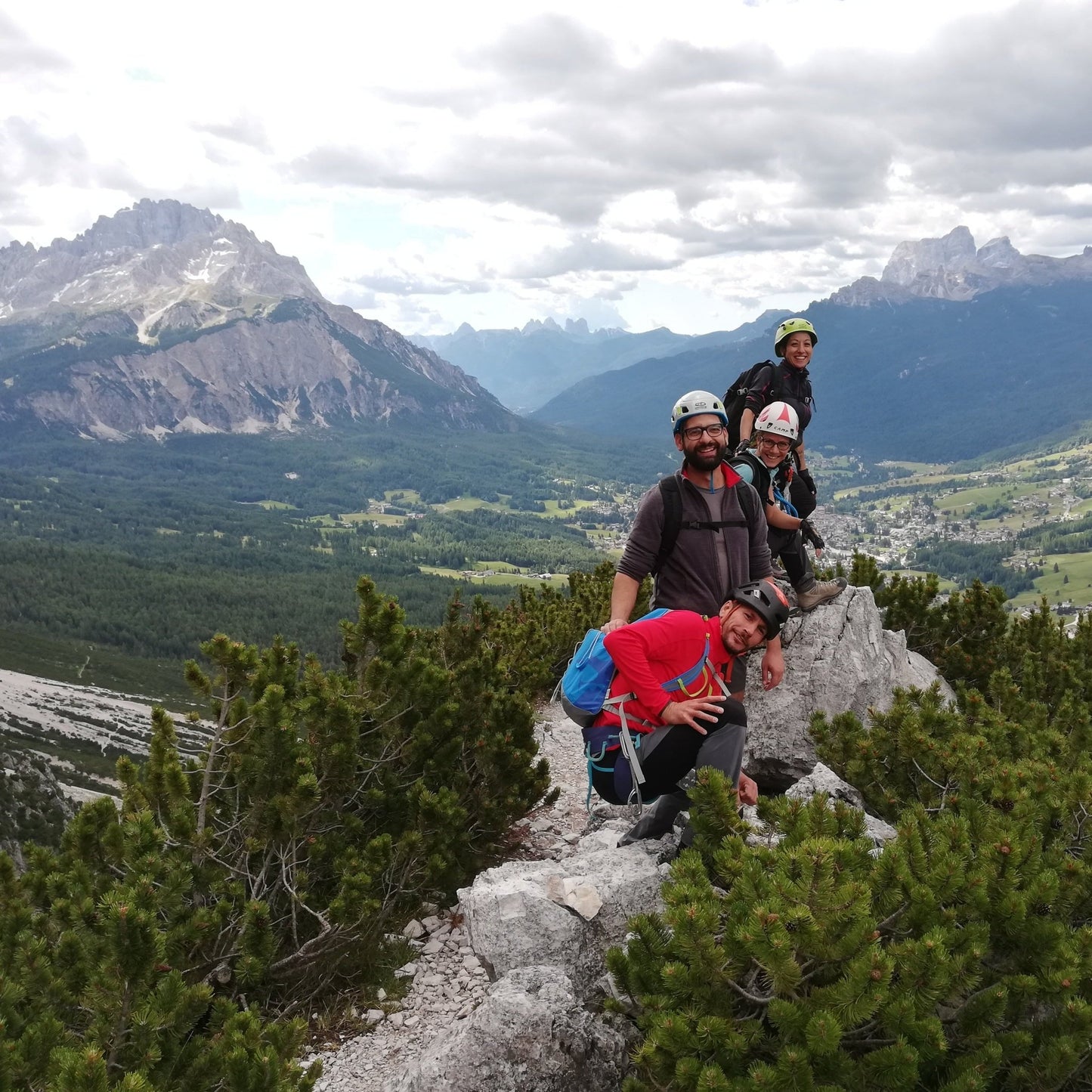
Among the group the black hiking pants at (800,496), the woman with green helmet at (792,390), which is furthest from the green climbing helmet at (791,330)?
the black hiking pants at (800,496)

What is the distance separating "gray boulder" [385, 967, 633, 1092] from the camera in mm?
4836

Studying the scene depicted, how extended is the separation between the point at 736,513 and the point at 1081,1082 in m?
4.17

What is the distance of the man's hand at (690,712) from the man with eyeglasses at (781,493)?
2864mm

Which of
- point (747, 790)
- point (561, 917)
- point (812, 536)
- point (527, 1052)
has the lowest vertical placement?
point (527, 1052)

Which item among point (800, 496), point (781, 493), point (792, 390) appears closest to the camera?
point (781, 493)

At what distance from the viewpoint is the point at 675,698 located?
5.72 m

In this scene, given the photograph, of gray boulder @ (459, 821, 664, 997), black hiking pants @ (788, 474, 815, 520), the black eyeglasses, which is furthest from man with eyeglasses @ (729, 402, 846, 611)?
gray boulder @ (459, 821, 664, 997)

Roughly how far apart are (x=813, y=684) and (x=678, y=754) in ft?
19.0

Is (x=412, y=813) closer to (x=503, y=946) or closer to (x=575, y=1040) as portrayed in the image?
(x=503, y=946)

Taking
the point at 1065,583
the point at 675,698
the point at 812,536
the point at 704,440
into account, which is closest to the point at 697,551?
the point at 704,440

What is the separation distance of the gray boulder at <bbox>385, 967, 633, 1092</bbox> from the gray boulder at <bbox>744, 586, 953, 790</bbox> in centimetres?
587

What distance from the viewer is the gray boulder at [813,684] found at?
1051 cm

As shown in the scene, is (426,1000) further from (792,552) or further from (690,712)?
(792,552)

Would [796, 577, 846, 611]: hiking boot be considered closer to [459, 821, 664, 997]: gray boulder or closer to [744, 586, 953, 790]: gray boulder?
[744, 586, 953, 790]: gray boulder
